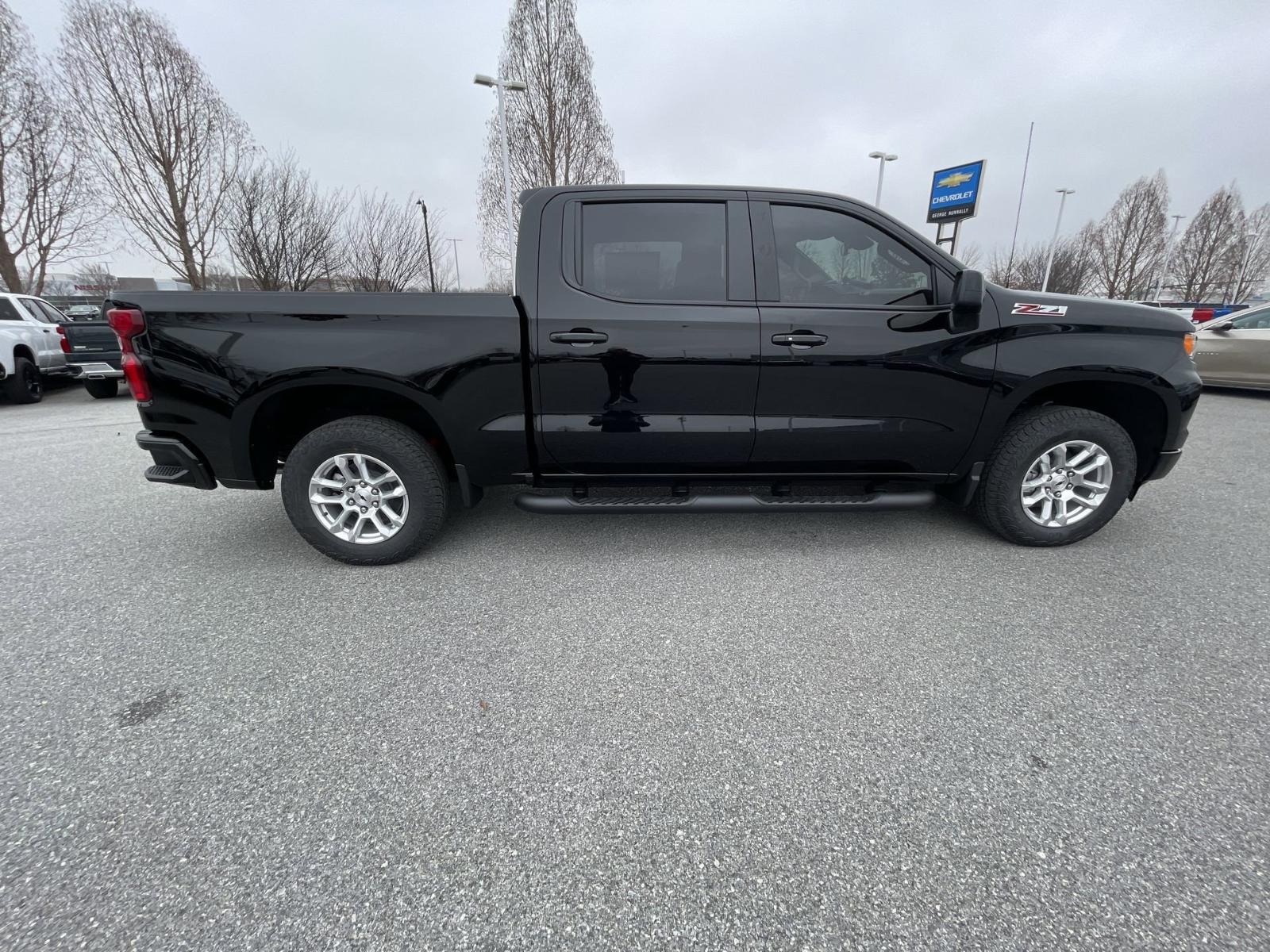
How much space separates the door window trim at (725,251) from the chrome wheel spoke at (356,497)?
1.45 metres

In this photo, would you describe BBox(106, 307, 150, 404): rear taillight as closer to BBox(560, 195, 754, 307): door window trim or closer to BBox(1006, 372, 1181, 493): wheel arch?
BBox(560, 195, 754, 307): door window trim

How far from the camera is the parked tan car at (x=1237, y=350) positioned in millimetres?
8305

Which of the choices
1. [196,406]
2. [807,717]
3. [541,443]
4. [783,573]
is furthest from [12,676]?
[783,573]

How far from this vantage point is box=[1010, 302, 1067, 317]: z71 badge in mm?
3025

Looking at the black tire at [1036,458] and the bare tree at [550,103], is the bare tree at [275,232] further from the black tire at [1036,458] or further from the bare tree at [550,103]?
the black tire at [1036,458]

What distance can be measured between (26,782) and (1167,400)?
5250 millimetres

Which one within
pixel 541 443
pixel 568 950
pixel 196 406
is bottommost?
pixel 568 950

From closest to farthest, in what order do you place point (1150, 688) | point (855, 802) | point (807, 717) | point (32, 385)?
1. point (855, 802)
2. point (807, 717)
3. point (1150, 688)
4. point (32, 385)

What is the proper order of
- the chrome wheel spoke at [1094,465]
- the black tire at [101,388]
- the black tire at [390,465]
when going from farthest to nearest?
the black tire at [101,388] < the chrome wheel spoke at [1094,465] < the black tire at [390,465]

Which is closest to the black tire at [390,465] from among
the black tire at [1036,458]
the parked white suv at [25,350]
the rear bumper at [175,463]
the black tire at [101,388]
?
the rear bumper at [175,463]

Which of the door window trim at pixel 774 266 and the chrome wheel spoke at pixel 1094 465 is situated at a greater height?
the door window trim at pixel 774 266

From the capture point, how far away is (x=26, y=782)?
1.75m

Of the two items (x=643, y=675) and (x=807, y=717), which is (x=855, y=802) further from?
(x=643, y=675)

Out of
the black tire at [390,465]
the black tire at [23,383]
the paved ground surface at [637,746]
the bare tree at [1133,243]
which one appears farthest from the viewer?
the bare tree at [1133,243]
